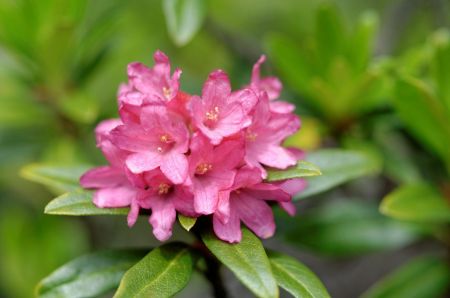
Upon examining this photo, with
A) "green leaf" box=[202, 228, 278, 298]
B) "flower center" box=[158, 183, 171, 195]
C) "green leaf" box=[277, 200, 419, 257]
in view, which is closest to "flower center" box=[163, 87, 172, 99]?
"flower center" box=[158, 183, 171, 195]

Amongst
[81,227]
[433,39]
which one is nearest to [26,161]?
[81,227]

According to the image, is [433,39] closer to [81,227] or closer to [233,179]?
[233,179]

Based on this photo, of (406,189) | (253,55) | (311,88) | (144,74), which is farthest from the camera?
(253,55)

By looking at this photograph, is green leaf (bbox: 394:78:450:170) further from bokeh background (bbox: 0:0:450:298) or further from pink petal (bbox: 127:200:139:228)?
pink petal (bbox: 127:200:139:228)

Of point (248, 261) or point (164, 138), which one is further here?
point (164, 138)

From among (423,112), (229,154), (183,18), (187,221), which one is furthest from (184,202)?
(423,112)

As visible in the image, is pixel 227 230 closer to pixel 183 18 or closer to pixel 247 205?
pixel 247 205
